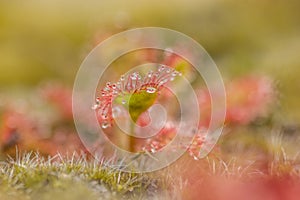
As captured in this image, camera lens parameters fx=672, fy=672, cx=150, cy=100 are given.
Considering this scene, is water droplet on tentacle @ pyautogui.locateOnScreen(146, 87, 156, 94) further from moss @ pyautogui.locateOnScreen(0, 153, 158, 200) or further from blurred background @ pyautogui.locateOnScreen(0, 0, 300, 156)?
blurred background @ pyautogui.locateOnScreen(0, 0, 300, 156)

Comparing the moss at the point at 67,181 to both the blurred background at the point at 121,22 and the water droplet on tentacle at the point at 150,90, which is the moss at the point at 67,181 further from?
the blurred background at the point at 121,22

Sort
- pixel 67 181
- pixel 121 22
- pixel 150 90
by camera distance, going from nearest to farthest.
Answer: pixel 67 181, pixel 150 90, pixel 121 22

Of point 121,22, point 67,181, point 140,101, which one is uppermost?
point 121,22

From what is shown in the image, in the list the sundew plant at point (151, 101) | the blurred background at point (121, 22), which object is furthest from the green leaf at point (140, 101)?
the blurred background at point (121, 22)

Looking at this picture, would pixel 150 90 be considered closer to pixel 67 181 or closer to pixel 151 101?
pixel 151 101

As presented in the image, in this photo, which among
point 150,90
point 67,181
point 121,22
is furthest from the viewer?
point 121,22

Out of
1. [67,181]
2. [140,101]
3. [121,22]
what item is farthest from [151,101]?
→ [121,22]

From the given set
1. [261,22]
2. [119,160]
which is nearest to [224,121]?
[119,160]

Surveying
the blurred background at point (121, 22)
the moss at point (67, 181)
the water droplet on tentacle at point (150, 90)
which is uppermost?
the blurred background at point (121, 22)

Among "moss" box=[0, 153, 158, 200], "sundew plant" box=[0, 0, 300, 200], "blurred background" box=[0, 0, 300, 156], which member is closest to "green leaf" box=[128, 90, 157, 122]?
"sundew plant" box=[0, 0, 300, 200]

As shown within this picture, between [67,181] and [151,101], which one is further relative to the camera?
[151,101]
